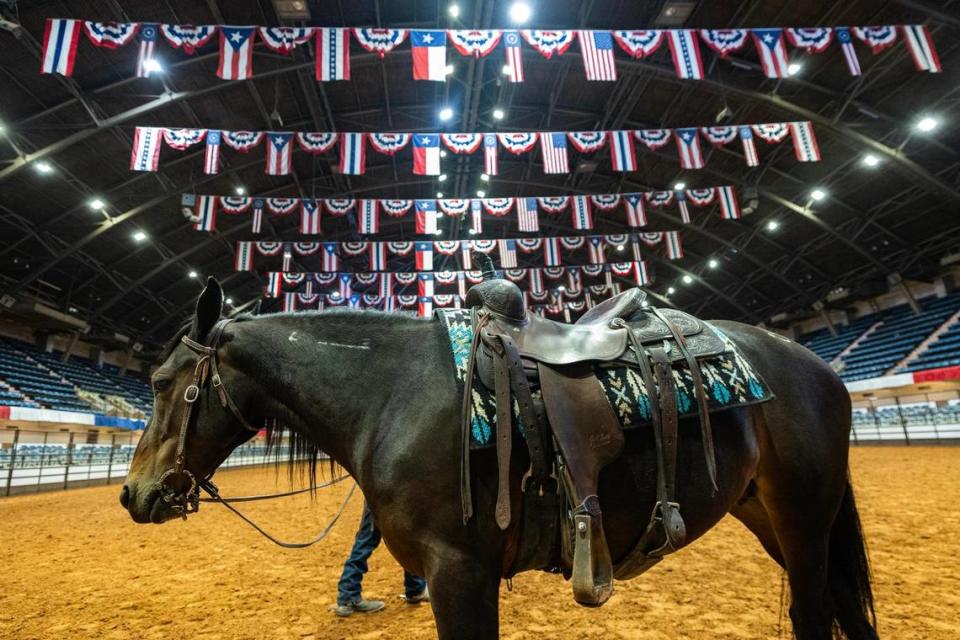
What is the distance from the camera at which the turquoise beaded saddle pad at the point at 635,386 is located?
1472mm

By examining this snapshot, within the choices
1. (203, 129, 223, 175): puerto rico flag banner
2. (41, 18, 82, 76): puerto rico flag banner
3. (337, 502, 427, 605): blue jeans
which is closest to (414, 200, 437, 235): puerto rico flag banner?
(203, 129, 223, 175): puerto rico flag banner

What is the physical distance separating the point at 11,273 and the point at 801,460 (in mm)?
28789

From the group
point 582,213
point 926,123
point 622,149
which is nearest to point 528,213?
point 582,213

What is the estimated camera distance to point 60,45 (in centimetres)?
811

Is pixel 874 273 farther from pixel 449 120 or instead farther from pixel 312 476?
pixel 312 476

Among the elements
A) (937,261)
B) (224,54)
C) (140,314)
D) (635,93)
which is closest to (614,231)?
(635,93)

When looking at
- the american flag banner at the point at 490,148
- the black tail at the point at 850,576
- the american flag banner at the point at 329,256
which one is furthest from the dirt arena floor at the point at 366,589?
the american flag banner at the point at 329,256

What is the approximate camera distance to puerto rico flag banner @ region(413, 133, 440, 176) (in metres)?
11.8

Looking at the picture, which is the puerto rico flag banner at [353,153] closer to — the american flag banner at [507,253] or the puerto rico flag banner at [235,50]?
the puerto rico flag banner at [235,50]

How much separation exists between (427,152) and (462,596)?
38.9 ft

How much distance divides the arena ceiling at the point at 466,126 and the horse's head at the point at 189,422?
1253cm

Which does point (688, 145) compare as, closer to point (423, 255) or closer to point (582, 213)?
point (582, 213)

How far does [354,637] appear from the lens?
296cm

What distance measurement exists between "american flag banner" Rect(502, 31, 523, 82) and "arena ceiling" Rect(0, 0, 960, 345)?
10.0 feet
